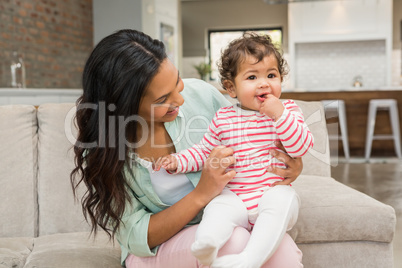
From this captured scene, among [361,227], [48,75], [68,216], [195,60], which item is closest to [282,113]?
[361,227]

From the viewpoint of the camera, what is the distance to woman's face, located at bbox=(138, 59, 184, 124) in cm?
126

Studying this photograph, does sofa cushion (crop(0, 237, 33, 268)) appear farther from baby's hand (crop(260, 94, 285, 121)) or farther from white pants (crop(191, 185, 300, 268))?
baby's hand (crop(260, 94, 285, 121))

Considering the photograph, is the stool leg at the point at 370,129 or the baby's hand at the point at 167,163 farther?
the stool leg at the point at 370,129

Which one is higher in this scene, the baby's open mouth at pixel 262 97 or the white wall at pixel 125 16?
the white wall at pixel 125 16

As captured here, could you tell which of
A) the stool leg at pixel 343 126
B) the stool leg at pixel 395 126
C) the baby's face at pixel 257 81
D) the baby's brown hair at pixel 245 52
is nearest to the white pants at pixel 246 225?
the baby's face at pixel 257 81

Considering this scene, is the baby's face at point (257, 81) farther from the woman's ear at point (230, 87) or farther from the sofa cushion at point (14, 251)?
the sofa cushion at point (14, 251)

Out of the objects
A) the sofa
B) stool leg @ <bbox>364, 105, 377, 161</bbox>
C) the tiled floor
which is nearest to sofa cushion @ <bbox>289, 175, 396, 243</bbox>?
the sofa

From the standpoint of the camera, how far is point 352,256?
163 centimetres

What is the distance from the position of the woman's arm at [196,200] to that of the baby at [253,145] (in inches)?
1.6

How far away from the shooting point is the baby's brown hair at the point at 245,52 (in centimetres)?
139

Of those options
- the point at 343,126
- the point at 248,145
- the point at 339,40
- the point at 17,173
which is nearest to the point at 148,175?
the point at 248,145

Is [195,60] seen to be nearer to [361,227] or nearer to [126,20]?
[126,20]

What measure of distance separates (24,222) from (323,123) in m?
1.28

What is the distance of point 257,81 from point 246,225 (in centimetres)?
40
